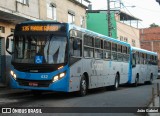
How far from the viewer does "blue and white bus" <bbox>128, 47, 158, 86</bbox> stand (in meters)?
27.5

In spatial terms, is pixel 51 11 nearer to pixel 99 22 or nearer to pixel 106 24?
pixel 99 22

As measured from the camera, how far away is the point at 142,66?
3059cm

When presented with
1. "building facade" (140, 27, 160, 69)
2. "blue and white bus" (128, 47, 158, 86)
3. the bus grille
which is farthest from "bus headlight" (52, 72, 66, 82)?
"building facade" (140, 27, 160, 69)

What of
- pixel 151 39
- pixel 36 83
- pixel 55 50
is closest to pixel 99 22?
pixel 151 39

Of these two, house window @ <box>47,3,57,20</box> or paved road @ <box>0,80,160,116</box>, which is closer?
paved road @ <box>0,80,160,116</box>

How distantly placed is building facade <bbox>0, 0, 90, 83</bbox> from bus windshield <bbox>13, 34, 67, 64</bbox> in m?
4.61

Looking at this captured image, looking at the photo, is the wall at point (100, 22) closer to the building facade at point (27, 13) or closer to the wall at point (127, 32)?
the wall at point (127, 32)

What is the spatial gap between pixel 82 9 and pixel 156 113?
1023 inches

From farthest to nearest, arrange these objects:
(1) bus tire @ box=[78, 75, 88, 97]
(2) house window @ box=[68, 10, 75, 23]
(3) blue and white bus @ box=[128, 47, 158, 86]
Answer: (2) house window @ box=[68, 10, 75, 23]
(3) blue and white bus @ box=[128, 47, 158, 86]
(1) bus tire @ box=[78, 75, 88, 97]

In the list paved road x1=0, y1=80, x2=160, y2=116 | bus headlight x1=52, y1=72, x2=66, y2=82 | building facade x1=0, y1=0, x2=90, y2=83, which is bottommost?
paved road x1=0, y1=80, x2=160, y2=116

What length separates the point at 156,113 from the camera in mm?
11398

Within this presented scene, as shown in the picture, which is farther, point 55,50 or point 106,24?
point 106,24

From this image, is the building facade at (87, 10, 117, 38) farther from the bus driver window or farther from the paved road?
the bus driver window

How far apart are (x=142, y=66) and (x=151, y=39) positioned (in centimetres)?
4597
